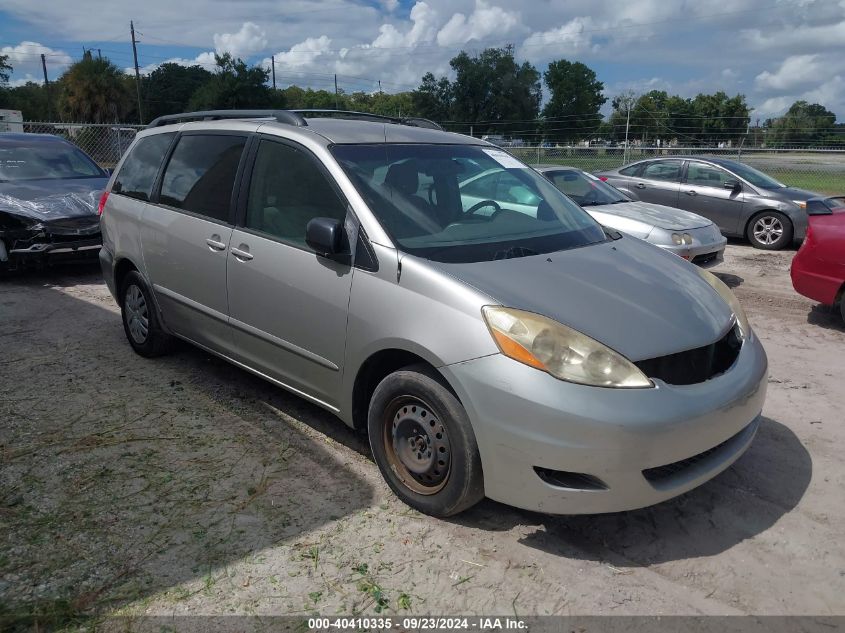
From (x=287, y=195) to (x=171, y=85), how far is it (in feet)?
260

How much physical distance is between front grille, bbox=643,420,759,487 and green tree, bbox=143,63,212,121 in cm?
7552

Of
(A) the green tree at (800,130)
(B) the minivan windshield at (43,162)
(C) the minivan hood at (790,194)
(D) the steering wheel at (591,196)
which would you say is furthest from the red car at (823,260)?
(A) the green tree at (800,130)

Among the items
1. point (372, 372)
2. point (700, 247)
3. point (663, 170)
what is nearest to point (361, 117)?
point (372, 372)

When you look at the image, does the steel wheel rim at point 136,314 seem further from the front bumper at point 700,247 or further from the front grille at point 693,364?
the front bumper at point 700,247

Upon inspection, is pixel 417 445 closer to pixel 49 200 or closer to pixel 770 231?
pixel 49 200

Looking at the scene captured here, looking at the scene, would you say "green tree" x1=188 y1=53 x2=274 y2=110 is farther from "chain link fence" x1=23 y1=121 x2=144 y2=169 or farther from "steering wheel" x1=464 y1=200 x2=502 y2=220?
"steering wheel" x1=464 y1=200 x2=502 y2=220

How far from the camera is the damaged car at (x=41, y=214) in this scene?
26.5 feet

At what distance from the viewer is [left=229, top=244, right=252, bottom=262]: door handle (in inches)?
159

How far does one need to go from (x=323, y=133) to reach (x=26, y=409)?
2.69 meters

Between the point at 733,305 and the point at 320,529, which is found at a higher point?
the point at 733,305

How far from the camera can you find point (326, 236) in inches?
134

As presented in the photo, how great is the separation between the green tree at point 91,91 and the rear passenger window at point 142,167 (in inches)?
2112

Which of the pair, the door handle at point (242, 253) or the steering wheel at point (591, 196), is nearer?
the door handle at point (242, 253)

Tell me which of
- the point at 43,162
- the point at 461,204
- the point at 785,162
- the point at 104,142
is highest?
the point at 461,204
